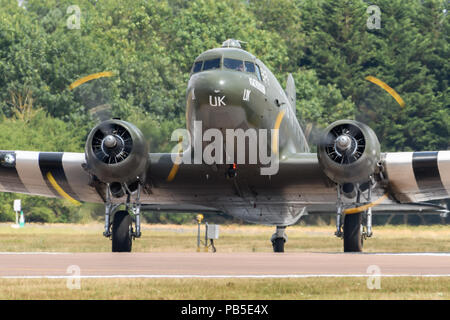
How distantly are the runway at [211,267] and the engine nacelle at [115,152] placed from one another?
10.8ft

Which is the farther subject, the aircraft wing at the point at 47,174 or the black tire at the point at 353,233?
the aircraft wing at the point at 47,174

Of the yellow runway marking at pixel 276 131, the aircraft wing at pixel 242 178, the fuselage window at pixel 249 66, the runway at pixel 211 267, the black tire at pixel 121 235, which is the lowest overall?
the runway at pixel 211 267

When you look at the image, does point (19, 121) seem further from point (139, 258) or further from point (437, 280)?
point (437, 280)

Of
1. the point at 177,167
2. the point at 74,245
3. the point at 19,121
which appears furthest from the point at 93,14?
the point at 177,167

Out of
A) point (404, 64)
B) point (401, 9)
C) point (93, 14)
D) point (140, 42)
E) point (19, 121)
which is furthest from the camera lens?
point (93, 14)

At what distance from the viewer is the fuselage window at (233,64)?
2244 cm

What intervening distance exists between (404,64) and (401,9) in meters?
8.19

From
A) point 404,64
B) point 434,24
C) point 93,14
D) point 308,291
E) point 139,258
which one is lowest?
point 308,291

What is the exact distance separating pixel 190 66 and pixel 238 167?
175 feet

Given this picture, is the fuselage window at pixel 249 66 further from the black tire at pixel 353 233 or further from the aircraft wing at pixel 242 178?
the black tire at pixel 353 233

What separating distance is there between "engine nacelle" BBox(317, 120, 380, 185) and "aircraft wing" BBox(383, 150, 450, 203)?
3.19 feet

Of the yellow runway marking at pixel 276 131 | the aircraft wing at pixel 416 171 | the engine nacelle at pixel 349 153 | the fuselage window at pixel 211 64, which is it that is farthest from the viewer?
the yellow runway marking at pixel 276 131

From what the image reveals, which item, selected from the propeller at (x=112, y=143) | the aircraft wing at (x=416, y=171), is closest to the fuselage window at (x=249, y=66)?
the propeller at (x=112, y=143)

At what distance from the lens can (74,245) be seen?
32.7m
